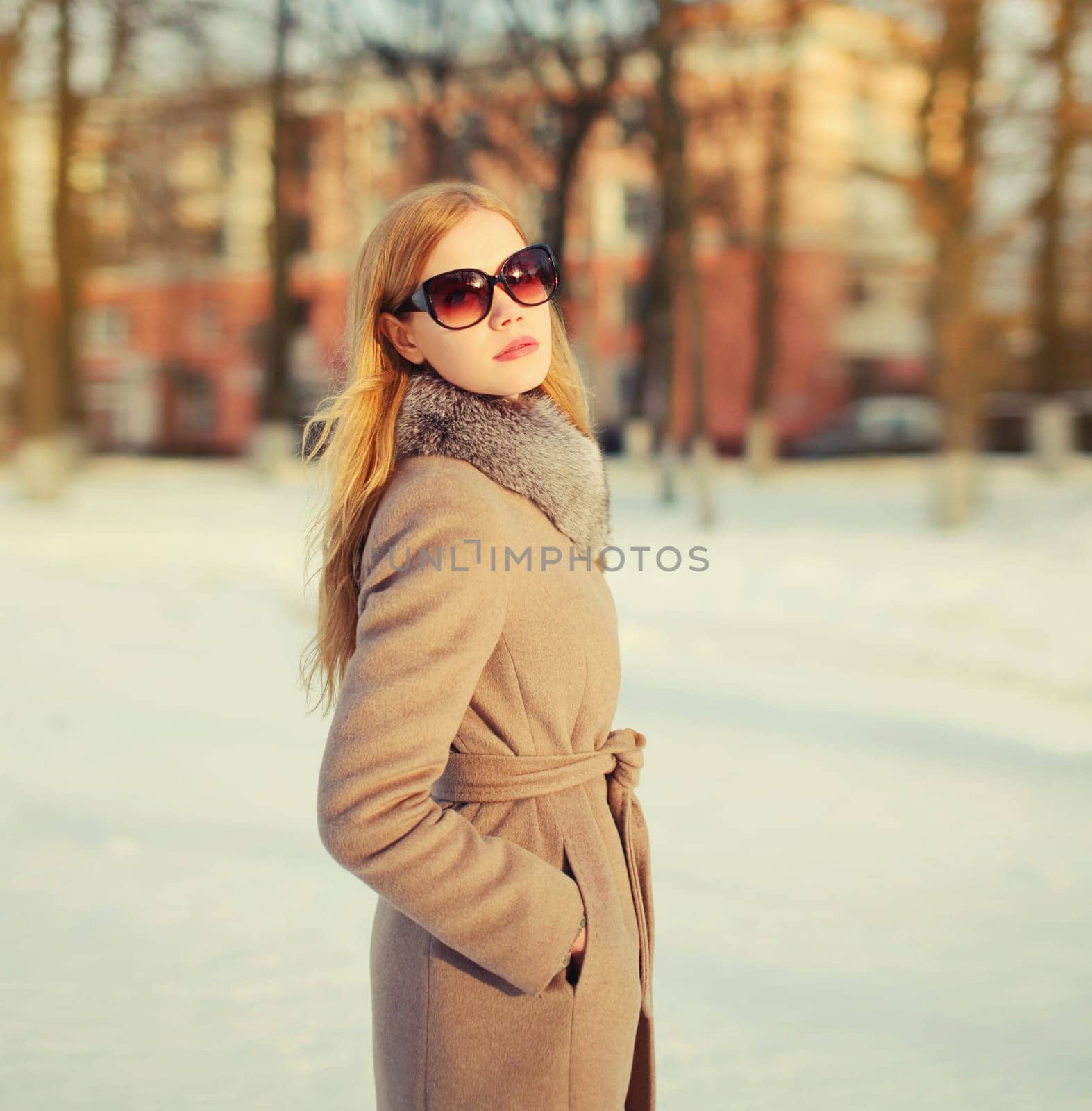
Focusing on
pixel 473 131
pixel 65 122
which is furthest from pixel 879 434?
pixel 65 122

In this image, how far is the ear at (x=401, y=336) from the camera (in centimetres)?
163

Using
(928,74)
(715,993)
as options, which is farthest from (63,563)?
(928,74)

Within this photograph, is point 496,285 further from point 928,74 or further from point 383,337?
point 928,74

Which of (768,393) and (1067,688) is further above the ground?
(768,393)

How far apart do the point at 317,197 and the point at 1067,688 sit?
26.2 meters

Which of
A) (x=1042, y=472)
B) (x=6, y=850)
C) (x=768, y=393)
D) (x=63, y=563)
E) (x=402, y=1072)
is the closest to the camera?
(x=402, y=1072)

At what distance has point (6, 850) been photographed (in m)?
4.61

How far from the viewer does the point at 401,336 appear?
164 cm

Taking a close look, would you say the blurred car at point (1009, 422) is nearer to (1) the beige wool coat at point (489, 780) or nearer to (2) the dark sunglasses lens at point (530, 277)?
(2) the dark sunglasses lens at point (530, 277)

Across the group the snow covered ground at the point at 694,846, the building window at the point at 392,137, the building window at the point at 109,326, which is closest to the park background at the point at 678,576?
the snow covered ground at the point at 694,846

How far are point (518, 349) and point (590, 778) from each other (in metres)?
0.58

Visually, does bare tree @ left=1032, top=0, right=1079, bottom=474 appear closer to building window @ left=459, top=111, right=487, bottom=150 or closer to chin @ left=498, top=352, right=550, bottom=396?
building window @ left=459, top=111, right=487, bottom=150

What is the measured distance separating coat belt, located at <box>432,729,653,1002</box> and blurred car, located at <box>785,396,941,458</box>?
32.3 metres

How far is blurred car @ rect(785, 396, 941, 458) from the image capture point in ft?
108
